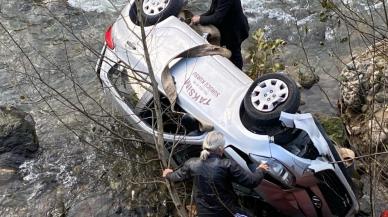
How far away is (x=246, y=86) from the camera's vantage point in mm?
7070

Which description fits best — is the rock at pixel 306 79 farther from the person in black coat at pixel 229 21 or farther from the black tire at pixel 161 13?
the black tire at pixel 161 13

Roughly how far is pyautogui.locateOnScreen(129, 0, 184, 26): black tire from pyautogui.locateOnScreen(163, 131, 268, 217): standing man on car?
90.8 inches

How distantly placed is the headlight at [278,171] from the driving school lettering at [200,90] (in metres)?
0.88

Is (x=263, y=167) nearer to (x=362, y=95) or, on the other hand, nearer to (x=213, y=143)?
(x=213, y=143)

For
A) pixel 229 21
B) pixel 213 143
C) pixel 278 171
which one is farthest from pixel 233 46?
pixel 213 143

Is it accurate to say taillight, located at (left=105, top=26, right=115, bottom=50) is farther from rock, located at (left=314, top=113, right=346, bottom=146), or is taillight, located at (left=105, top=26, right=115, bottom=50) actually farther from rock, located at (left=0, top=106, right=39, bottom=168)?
rock, located at (left=314, top=113, right=346, bottom=146)

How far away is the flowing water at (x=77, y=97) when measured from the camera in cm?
802

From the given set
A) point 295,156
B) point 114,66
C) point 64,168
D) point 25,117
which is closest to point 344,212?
A: point 295,156

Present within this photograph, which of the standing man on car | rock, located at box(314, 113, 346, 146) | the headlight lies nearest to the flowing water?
rock, located at box(314, 113, 346, 146)

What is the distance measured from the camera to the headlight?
20.9ft

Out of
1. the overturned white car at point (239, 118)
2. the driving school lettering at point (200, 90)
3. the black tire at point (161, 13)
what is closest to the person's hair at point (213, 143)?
the overturned white car at point (239, 118)

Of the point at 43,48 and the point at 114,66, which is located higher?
the point at 114,66

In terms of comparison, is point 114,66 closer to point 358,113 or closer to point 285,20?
point 358,113

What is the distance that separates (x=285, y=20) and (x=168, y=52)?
4.48m
